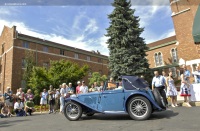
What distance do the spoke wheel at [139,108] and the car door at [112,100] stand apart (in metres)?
0.35

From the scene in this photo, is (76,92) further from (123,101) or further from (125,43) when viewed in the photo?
(125,43)

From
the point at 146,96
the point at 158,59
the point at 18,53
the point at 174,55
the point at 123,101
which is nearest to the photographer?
the point at 146,96

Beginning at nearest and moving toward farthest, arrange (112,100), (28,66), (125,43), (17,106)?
(112,100), (17,106), (125,43), (28,66)

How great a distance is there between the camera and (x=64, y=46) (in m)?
39.2

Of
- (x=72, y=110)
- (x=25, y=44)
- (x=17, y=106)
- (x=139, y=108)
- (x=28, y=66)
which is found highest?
(x=25, y=44)

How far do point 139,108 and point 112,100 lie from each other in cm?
102

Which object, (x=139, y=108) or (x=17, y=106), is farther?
(x=17, y=106)

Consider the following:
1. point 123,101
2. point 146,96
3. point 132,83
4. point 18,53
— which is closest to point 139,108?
point 146,96

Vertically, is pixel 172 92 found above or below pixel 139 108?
above

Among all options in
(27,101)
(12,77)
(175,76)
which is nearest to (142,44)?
(175,76)

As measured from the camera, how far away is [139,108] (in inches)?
241

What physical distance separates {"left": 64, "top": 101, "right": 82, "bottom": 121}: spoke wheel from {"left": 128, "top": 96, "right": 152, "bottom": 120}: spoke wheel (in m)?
2.11

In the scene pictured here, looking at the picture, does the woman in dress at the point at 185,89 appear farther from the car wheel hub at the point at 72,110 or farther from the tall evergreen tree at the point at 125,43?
the tall evergreen tree at the point at 125,43

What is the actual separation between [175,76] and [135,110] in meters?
28.8
